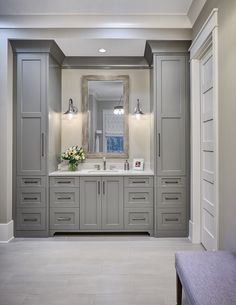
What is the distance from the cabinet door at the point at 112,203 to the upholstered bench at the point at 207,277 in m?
1.94

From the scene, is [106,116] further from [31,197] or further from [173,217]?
[173,217]

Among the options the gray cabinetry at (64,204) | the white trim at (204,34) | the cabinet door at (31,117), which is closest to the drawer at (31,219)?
the gray cabinetry at (64,204)

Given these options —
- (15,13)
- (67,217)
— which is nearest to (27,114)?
(15,13)

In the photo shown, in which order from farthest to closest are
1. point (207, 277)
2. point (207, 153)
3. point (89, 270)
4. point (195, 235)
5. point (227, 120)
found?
1. point (195, 235)
2. point (207, 153)
3. point (89, 270)
4. point (227, 120)
5. point (207, 277)

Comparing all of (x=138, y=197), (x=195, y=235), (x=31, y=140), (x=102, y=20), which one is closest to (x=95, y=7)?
(x=102, y=20)

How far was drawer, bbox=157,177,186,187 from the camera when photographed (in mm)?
3992

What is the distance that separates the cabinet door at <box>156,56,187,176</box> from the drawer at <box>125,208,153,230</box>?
58 centimetres

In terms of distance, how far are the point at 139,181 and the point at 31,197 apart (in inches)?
59.6

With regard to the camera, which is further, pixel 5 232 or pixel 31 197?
pixel 31 197

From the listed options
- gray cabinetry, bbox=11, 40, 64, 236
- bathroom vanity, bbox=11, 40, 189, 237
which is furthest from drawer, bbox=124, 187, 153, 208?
gray cabinetry, bbox=11, 40, 64, 236

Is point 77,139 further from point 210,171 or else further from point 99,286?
point 99,286

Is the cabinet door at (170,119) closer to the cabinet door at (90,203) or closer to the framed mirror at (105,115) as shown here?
the framed mirror at (105,115)

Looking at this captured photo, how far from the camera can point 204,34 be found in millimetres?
3133

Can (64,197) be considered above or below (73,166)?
below
